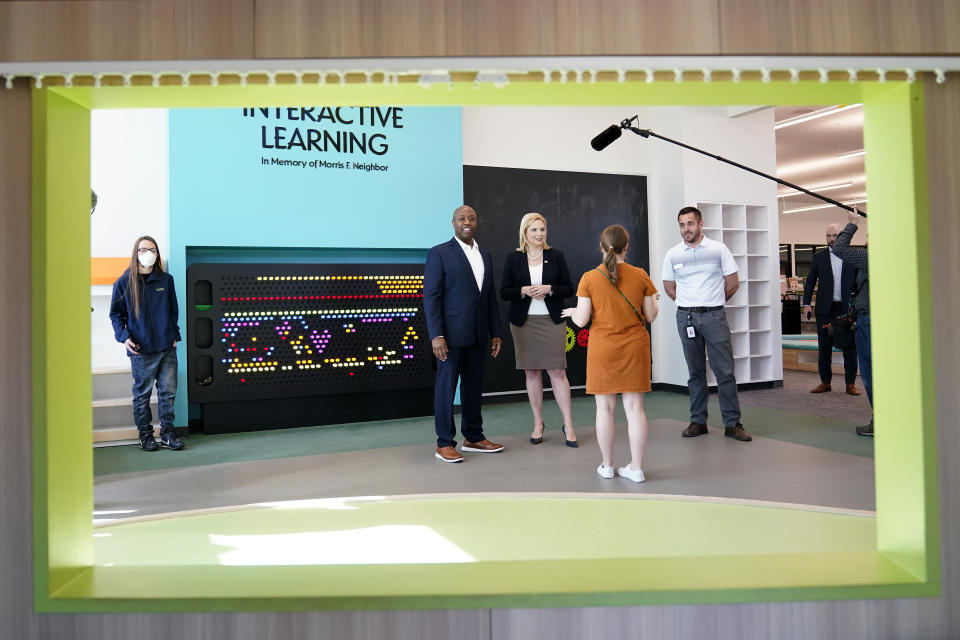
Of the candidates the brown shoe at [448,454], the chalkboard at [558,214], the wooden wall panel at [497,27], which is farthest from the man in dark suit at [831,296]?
the wooden wall panel at [497,27]

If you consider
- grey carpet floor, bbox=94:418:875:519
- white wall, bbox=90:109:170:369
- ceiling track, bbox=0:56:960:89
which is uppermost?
white wall, bbox=90:109:170:369

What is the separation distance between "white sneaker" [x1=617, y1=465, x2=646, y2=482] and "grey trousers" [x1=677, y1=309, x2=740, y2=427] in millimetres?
1222

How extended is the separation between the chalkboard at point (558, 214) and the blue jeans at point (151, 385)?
2.58 meters

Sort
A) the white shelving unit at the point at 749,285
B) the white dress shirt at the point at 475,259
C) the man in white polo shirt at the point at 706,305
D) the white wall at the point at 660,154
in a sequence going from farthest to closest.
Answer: the white shelving unit at the point at 749,285, the white wall at the point at 660,154, the man in white polo shirt at the point at 706,305, the white dress shirt at the point at 475,259

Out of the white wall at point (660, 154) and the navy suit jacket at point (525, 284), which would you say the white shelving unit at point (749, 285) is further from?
the navy suit jacket at point (525, 284)

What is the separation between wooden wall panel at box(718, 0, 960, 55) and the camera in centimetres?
158

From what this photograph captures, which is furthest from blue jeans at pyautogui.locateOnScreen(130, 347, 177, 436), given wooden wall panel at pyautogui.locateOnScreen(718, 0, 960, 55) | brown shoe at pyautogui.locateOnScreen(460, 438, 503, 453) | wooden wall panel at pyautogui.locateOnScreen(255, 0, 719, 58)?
wooden wall panel at pyautogui.locateOnScreen(718, 0, 960, 55)

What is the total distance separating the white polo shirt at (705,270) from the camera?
4.17 metres

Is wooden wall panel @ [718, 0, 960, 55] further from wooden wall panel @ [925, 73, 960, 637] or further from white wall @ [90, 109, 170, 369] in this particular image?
white wall @ [90, 109, 170, 369]

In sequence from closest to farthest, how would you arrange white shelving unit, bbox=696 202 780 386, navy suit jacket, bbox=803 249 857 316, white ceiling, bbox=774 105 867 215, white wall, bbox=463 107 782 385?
navy suit jacket, bbox=803 249 857 316 → white wall, bbox=463 107 782 385 → white shelving unit, bbox=696 202 780 386 → white ceiling, bbox=774 105 867 215

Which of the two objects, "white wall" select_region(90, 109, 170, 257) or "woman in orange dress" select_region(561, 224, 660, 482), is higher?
"white wall" select_region(90, 109, 170, 257)

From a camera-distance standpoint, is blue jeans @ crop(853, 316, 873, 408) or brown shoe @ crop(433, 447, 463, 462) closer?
brown shoe @ crop(433, 447, 463, 462)

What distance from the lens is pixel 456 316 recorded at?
12.4 ft

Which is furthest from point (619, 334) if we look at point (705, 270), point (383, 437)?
point (383, 437)
